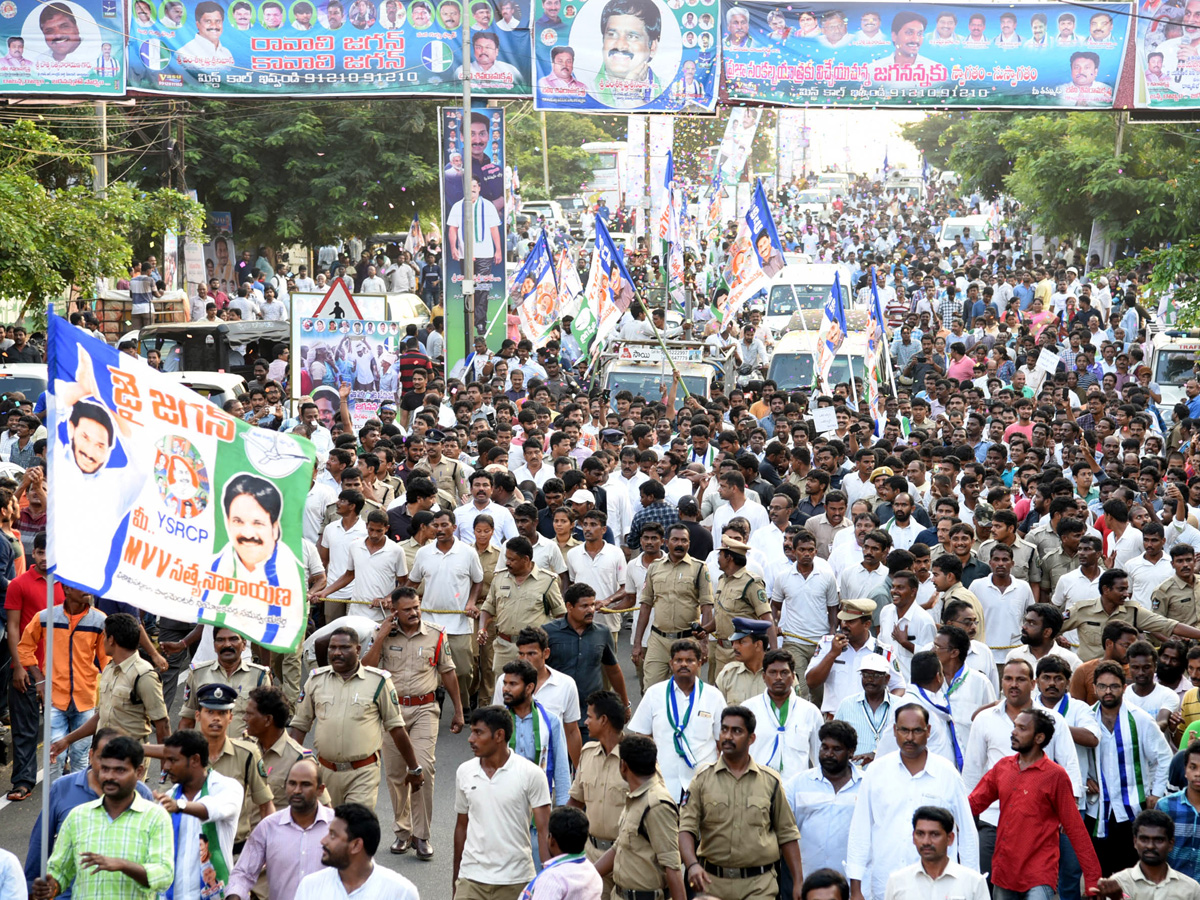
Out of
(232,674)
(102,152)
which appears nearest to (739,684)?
(232,674)

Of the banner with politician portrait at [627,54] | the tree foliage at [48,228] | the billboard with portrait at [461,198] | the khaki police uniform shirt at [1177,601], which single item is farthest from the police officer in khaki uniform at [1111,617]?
the billboard with portrait at [461,198]

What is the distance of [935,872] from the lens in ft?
21.1

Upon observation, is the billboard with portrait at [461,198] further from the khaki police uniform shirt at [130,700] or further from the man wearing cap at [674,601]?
the khaki police uniform shirt at [130,700]

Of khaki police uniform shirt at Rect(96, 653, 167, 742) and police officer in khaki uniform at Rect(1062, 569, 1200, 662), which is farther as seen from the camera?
police officer in khaki uniform at Rect(1062, 569, 1200, 662)

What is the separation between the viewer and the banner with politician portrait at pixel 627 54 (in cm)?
2345

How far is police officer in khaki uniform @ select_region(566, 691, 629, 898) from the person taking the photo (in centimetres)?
753

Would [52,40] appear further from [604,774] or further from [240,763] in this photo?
[604,774]

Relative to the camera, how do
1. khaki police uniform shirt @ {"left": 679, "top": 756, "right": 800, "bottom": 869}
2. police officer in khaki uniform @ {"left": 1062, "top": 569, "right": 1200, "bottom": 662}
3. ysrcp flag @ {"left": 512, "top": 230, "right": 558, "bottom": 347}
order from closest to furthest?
khaki police uniform shirt @ {"left": 679, "top": 756, "right": 800, "bottom": 869}
police officer in khaki uniform @ {"left": 1062, "top": 569, "right": 1200, "bottom": 662}
ysrcp flag @ {"left": 512, "top": 230, "right": 558, "bottom": 347}

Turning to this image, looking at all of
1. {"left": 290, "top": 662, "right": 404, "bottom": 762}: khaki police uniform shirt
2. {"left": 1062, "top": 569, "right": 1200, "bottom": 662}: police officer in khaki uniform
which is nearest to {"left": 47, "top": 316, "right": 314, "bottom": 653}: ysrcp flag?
{"left": 290, "top": 662, "right": 404, "bottom": 762}: khaki police uniform shirt

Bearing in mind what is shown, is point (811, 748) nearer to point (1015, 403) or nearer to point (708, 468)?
point (708, 468)

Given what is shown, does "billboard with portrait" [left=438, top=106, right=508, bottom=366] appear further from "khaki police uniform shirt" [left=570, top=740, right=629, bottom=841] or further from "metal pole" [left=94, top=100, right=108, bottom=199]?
"khaki police uniform shirt" [left=570, top=740, right=629, bottom=841]

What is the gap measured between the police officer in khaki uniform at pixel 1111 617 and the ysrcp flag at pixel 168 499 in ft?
16.8

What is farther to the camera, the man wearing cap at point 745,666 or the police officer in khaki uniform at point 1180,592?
the police officer in khaki uniform at point 1180,592

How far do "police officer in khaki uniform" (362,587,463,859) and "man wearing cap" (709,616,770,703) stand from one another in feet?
4.93
